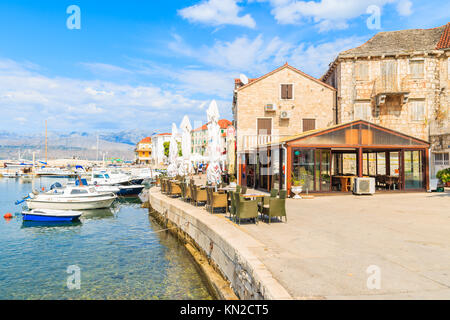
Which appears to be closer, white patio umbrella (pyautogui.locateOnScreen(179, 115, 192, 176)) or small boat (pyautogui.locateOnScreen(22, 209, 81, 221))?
small boat (pyautogui.locateOnScreen(22, 209, 81, 221))

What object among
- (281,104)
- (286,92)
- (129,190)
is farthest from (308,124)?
(129,190)

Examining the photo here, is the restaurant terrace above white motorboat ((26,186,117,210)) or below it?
above

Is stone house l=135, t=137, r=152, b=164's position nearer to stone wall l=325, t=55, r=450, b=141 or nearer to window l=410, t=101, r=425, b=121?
stone wall l=325, t=55, r=450, b=141

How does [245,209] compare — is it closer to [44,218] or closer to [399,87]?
[44,218]

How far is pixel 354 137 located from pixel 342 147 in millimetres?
821

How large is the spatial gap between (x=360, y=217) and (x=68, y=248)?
33.5ft

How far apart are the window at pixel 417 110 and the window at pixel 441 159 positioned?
3.14 m

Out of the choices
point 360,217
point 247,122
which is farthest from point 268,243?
point 247,122

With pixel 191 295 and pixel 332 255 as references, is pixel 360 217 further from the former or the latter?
pixel 191 295

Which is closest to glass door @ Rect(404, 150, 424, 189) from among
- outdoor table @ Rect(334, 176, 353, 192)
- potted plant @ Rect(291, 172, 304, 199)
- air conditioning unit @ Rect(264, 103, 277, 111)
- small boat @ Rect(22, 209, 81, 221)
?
outdoor table @ Rect(334, 176, 353, 192)

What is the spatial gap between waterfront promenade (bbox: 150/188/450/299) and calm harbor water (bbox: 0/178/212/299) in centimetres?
164

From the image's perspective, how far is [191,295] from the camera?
7.07 metres

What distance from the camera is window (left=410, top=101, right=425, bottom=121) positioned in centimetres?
2277
